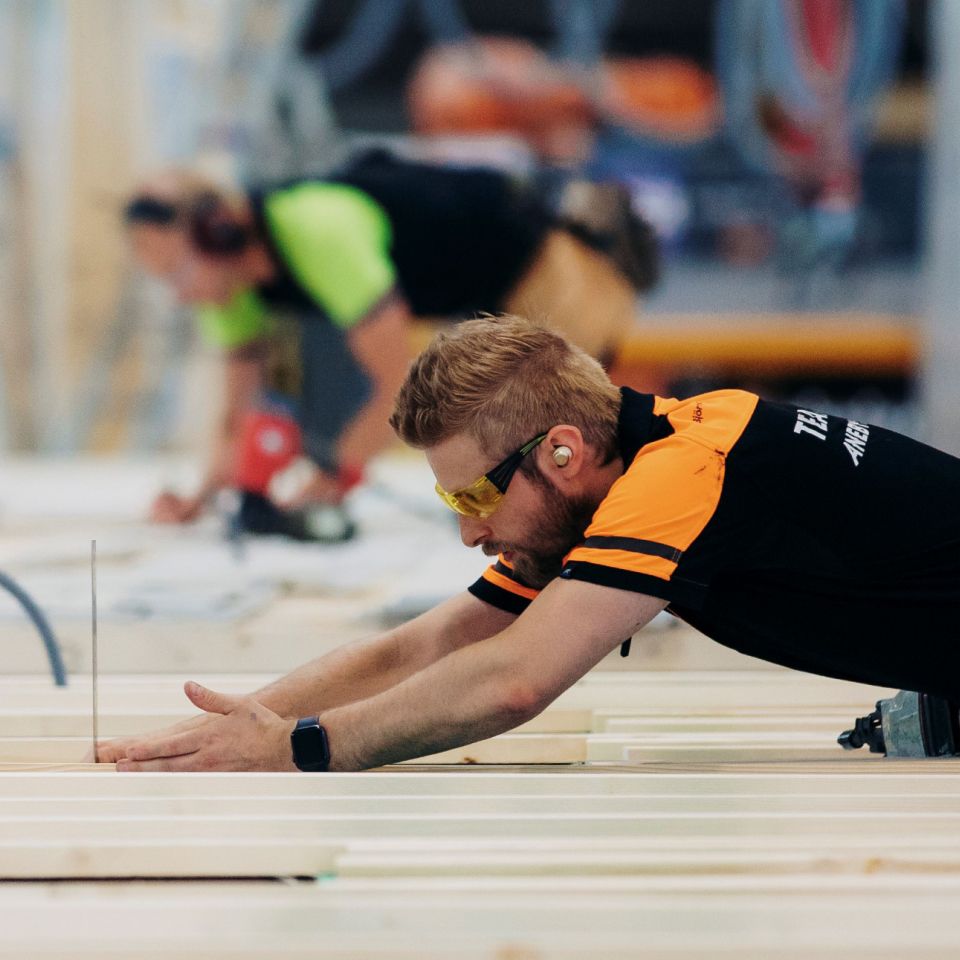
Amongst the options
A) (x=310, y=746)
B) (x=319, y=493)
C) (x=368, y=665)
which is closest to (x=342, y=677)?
(x=368, y=665)

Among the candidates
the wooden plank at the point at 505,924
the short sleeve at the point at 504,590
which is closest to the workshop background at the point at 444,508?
the wooden plank at the point at 505,924

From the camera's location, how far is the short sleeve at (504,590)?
1.73 meters

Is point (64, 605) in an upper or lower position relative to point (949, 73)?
lower

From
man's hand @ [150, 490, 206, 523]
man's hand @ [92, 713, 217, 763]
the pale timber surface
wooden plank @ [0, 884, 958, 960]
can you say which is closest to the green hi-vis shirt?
man's hand @ [150, 490, 206, 523]

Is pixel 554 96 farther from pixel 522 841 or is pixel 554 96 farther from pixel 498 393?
pixel 522 841

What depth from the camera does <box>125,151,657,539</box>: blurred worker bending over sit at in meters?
4.02

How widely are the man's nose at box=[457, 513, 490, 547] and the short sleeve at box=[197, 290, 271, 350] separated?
3052mm

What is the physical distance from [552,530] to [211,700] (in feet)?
1.62

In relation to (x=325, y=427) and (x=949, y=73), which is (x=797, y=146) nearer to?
(x=949, y=73)

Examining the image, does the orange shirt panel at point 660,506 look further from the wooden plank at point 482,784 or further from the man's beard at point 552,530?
the wooden plank at point 482,784

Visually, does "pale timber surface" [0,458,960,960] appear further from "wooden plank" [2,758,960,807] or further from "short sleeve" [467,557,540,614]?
"short sleeve" [467,557,540,614]

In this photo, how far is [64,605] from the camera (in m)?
3.13

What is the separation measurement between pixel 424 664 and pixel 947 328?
12.7 ft

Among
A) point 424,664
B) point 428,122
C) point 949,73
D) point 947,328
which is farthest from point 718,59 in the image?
point 424,664
